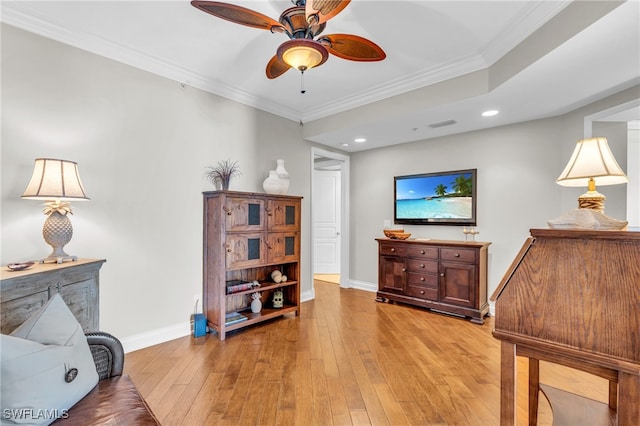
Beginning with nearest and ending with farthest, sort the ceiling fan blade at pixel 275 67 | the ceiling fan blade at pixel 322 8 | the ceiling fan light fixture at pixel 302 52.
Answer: the ceiling fan blade at pixel 322 8, the ceiling fan light fixture at pixel 302 52, the ceiling fan blade at pixel 275 67

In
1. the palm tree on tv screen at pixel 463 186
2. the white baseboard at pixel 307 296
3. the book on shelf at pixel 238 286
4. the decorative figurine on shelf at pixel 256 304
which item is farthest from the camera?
the white baseboard at pixel 307 296

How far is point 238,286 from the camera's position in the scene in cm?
323

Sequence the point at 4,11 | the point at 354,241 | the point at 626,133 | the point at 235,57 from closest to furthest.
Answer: the point at 4,11 < the point at 235,57 < the point at 626,133 < the point at 354,241

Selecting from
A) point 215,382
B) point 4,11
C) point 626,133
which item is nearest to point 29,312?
point 215,382

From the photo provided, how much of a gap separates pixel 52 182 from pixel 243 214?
1.55 metres

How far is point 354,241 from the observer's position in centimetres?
525

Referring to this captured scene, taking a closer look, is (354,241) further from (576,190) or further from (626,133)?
(626,133)

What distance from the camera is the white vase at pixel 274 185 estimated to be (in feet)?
11.9

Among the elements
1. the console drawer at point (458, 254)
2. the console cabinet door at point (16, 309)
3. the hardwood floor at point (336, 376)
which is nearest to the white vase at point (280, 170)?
the hardwood floor at point (336, 376)

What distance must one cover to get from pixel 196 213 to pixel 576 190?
13.4ft

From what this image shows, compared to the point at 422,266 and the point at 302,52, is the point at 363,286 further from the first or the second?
the point at 302,52

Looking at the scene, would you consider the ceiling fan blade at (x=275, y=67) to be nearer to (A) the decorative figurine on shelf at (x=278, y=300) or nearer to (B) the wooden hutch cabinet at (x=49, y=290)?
(B) the wooden hutch cabinet at (x=49, y=290)

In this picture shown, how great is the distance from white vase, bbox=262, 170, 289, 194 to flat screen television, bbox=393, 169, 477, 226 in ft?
6.29

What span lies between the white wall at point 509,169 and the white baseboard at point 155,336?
2973mm
